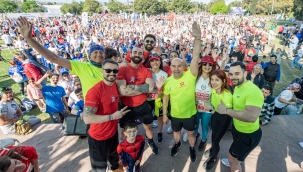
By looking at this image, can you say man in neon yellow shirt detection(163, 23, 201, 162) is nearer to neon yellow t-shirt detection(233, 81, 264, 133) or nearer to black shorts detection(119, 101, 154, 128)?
black shorts detection(119, 101, 154, 128)

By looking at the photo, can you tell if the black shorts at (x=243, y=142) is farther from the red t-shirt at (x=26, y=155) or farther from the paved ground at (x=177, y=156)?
the red t-shirt at (x=26, y=155)

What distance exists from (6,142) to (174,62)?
2.93 meters

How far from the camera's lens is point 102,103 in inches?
92.4

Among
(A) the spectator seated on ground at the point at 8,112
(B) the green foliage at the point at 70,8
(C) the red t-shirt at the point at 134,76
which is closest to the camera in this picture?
(C) the red t-shirt at the point at 134,76

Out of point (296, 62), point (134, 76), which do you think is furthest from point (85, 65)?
point (296, 62)

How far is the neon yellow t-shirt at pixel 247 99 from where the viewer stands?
2176mm

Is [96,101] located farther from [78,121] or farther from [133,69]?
[78,121]

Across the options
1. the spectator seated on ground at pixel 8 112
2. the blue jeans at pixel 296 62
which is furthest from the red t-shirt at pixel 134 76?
the blue jeans at pixel 296 62

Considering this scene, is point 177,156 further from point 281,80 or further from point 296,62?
point 296,62

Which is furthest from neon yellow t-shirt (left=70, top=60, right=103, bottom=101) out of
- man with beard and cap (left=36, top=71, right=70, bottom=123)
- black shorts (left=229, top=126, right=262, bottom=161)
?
black shorts (left=229, top=126, right=262, bottom=161)

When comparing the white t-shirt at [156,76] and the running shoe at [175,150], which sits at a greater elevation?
the white t-shirt at [156,76]

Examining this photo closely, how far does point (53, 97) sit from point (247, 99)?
4.33 meters

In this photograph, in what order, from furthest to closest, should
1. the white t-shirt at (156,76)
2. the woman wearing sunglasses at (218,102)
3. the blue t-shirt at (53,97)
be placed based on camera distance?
the blue t-shirt at (53,97) → the white t-shirt at (156,76) → the woman wearing sunglasses at (218,102)

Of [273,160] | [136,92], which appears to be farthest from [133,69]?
[273,160]
